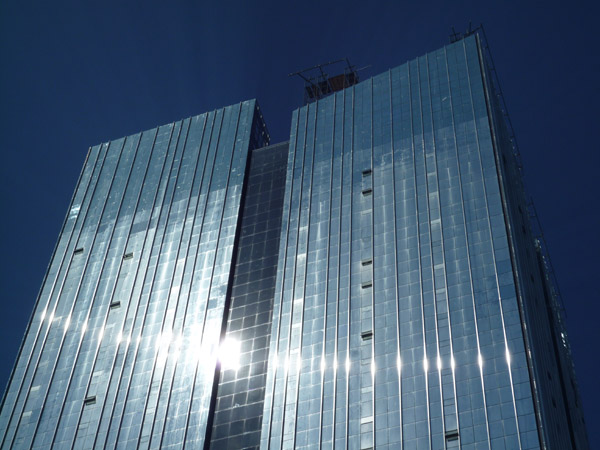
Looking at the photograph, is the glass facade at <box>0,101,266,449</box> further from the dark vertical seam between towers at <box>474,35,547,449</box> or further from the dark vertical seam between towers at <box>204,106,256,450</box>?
the dark vertical seam between towers at <box>474,35,547,449</box>

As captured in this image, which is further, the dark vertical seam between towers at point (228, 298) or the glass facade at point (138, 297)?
the glass facade at point (138, 297)

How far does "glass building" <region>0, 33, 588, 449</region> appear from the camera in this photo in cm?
8162

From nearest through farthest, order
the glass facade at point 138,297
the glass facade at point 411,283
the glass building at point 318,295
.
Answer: the glass facade at point 411,283 < the glass building at point 318,295 < the glass facade at point 138,297

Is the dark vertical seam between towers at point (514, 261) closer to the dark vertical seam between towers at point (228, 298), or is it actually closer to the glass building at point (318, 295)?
the glass building at point (318, 295)

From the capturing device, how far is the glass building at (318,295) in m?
81.6

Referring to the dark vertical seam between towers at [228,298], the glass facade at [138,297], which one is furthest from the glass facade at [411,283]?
the glass facade at [138,297]

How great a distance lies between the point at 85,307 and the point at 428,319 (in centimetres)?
4360

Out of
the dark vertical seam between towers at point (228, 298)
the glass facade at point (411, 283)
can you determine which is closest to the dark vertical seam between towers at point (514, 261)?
the glass facade at point (411, 283)

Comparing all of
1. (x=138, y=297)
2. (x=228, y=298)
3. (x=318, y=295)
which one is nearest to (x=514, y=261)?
(x=318, y=295)

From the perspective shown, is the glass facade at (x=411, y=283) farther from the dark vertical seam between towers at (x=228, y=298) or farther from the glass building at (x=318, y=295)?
the dark vertical seam between towers at (x=228, y=298)

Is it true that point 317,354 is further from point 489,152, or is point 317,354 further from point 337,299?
point 489,152

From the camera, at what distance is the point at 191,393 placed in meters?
93.1

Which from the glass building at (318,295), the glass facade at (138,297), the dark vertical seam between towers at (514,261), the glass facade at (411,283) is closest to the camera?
the dark vertical seam between towers at (514,261)

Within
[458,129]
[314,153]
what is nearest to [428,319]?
[458,129]
